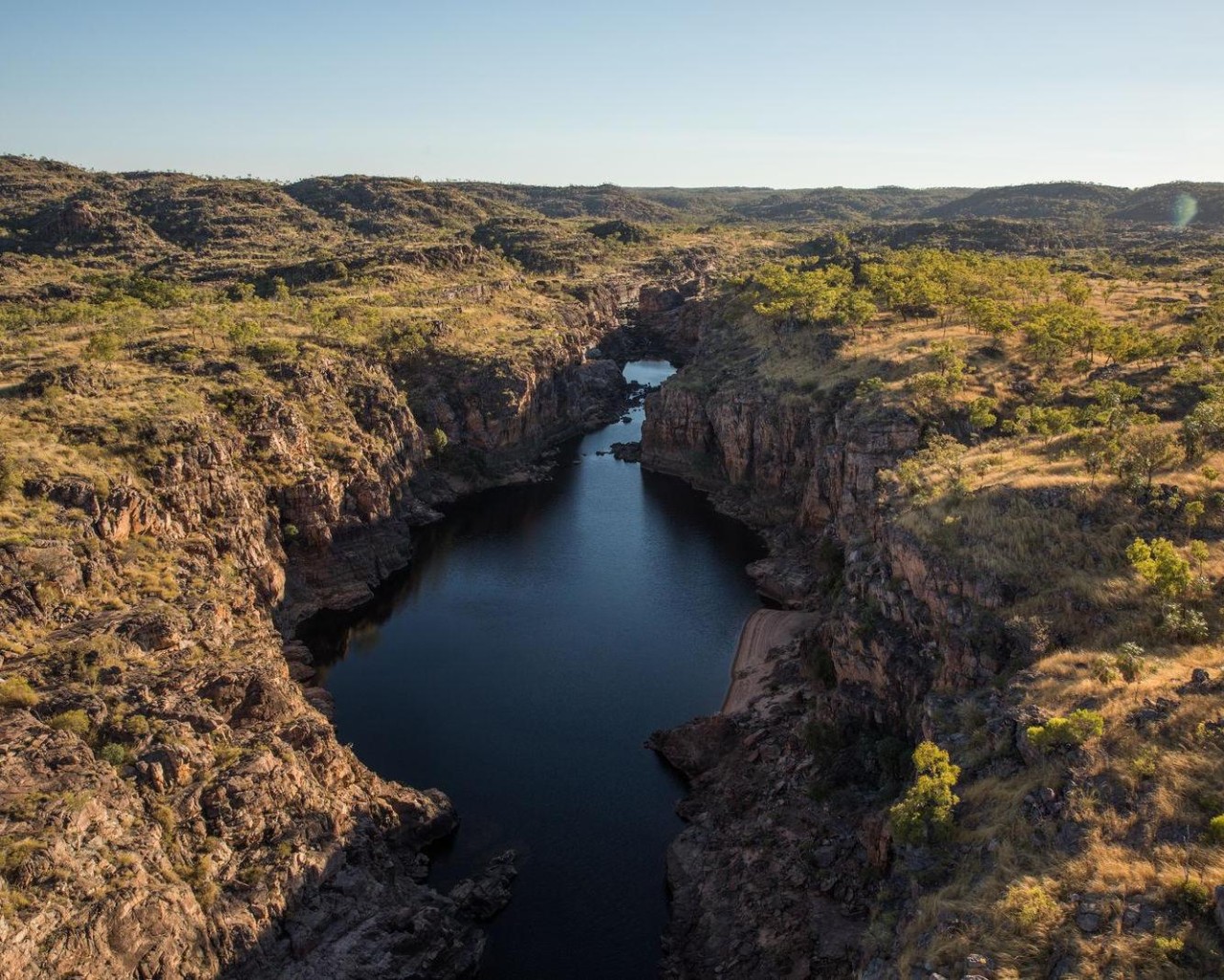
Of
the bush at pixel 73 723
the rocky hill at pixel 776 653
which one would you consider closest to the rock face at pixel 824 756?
the rocky hill at pixel 776 653

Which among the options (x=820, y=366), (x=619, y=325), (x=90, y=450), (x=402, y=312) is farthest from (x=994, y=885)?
(x=619, y=325)

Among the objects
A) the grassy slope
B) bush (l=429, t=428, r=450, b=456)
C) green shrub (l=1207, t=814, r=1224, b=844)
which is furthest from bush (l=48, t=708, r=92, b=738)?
bush (l=429, t=428, r=450, b=456)

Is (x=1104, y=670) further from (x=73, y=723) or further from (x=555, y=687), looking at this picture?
(x=73, y=723)

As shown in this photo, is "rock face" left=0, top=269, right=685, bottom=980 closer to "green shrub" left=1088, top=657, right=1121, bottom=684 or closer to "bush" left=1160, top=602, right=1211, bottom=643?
"green shrub" left=1088, top=657, right=1121, bottom=684

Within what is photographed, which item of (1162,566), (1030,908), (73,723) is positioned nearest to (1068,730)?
(1030,908)

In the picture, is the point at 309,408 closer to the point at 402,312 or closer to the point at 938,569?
the point at 402,312
